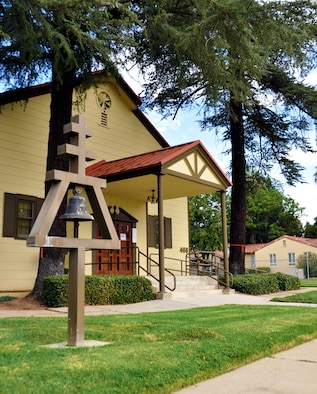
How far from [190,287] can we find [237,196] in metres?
6.42

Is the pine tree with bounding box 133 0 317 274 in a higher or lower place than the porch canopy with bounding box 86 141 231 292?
higher

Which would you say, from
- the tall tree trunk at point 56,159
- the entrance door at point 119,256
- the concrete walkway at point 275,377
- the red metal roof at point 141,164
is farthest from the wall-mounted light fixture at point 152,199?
the concrete walkway at point 275,377

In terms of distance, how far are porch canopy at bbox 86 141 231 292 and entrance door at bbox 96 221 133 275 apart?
132 centimetres

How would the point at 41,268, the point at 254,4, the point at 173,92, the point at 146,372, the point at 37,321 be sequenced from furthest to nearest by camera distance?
the point at 173,92
the point at 41,268
the point at 254,4
the point at 37,321
the point at 146,372

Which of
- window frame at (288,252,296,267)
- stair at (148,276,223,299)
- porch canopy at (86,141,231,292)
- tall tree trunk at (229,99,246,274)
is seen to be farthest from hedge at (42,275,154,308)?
window frame at (288,252,296,267)

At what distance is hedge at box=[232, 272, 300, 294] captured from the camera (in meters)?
15.7

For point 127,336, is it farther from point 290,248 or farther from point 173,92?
point 290,248

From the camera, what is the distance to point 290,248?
155 ft

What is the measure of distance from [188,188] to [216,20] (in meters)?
7.03

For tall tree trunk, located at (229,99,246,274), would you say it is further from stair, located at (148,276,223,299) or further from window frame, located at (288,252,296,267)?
window frame, located at (288,252,296,267)

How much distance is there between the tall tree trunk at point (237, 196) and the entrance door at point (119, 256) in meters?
5.08

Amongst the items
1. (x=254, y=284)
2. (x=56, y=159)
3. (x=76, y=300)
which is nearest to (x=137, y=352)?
(x=76, y=300)

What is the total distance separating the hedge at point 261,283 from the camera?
15656mm

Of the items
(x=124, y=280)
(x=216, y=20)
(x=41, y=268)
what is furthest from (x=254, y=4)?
(x=41, y=268)
